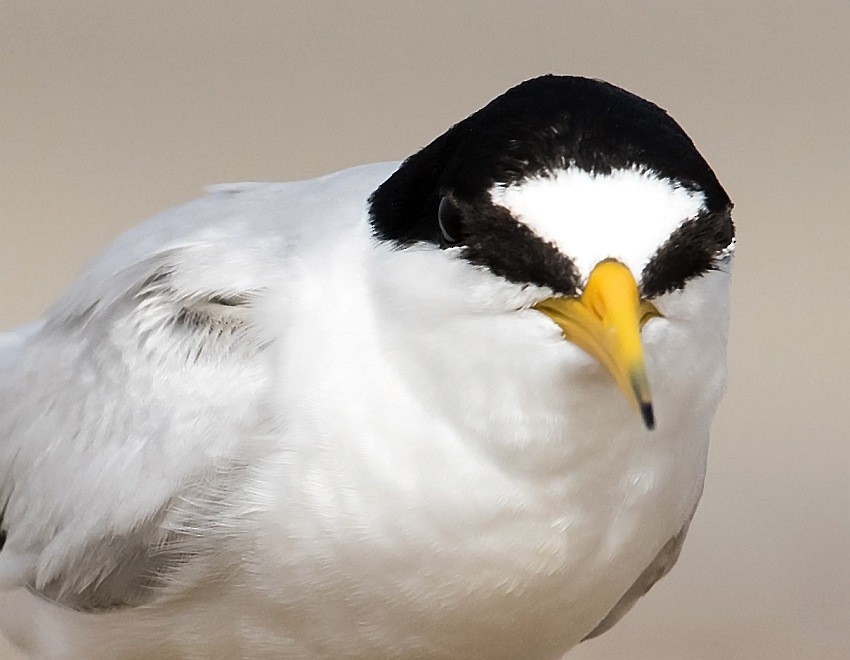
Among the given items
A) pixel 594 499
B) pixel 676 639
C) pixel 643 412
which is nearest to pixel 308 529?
pixel 594 499

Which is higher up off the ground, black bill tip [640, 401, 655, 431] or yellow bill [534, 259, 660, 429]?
yellow bill [534, 259, 660, 429]

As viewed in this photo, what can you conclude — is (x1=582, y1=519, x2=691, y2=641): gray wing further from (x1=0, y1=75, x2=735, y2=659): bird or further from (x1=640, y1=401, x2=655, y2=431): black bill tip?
(x1=640, y1=401, x2=655, y2=431): black bill tip

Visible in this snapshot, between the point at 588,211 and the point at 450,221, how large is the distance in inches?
6.4

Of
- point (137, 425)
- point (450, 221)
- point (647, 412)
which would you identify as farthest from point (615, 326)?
point (137, 425)

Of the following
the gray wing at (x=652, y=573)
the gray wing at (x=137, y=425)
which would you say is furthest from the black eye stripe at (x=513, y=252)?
the gray wing at (x=652, y=573)

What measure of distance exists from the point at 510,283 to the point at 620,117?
0.71 feet

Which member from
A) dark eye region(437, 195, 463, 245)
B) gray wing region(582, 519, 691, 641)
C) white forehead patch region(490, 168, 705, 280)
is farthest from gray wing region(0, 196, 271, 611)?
gray wing region(582, 519, 691, 641)

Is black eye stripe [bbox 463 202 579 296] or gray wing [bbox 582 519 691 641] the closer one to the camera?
black eye stripe [bbox 463 202 579 296]

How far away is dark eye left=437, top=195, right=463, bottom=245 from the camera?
64.1 inches

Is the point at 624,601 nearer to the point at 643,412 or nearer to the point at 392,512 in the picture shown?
the point at 392,512

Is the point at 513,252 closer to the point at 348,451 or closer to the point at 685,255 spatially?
the point at 685,255

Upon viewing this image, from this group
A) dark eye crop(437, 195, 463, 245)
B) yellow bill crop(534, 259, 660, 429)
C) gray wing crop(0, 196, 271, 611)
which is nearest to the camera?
yellow bill crop(534, 259, 660, 429)

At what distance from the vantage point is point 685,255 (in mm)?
1586

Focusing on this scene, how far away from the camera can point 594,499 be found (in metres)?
1.75
